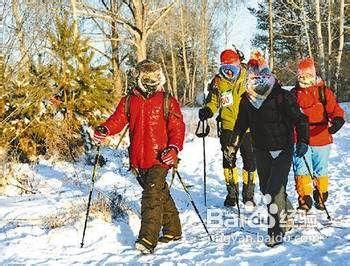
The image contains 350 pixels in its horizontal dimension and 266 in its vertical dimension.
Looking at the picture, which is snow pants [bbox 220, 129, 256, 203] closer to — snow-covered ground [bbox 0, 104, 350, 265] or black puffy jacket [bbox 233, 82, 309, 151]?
snow-covered ground [bbox 0, 104, 350, 265]

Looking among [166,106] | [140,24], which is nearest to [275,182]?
[166,106]

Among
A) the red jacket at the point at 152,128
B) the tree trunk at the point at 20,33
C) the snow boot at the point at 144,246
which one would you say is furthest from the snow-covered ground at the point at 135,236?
the tree trunk at the point at 20,33

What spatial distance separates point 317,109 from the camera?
7160mm

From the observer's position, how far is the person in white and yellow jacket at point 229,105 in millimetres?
7781

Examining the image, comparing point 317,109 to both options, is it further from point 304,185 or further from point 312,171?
point 304,185

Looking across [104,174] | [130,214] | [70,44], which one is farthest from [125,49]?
[130,214]

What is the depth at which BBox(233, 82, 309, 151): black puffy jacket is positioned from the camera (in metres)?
5.67

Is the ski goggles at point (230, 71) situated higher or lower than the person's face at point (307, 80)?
higher

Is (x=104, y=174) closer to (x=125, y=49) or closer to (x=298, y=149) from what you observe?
(x=298, y=149)

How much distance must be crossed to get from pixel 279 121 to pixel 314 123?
164 centimetres

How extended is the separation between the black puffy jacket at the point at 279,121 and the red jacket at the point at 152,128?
0.87 m

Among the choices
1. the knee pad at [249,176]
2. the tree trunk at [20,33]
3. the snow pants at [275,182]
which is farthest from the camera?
the tree trunk at [20,33]

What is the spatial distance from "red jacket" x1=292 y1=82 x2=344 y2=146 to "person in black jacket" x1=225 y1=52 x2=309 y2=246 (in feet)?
4.74

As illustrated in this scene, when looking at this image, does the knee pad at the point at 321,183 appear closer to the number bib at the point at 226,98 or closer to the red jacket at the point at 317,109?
the red jacket at the point at 317,109
